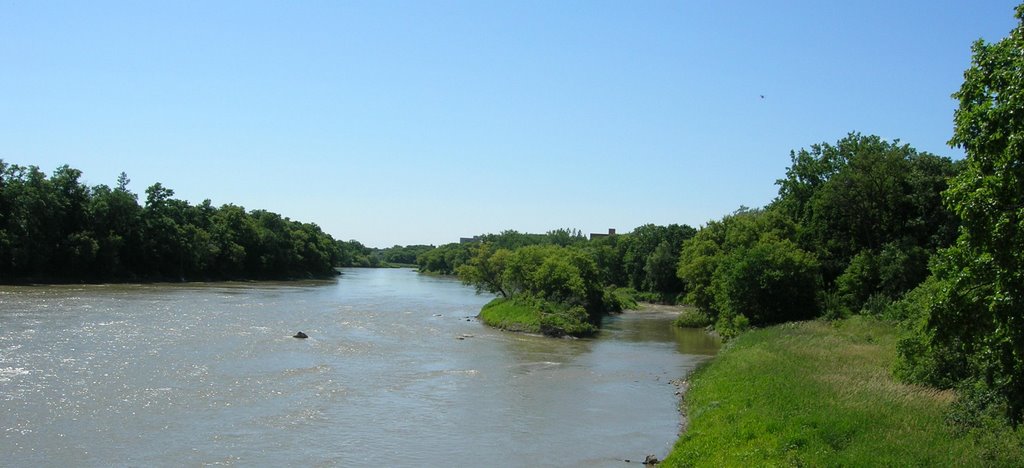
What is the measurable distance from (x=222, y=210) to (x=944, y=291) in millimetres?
132907

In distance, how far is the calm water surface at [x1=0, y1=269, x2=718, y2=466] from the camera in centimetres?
2048

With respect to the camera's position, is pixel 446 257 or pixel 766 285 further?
pixel 446 257

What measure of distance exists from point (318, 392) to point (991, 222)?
77.5ft

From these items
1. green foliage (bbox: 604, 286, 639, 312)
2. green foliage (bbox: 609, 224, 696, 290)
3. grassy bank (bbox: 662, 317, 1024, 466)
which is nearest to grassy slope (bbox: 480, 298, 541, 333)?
green foliage (bbox: 604, 286, 639, 312)

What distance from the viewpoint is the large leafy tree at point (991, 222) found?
36.8ft

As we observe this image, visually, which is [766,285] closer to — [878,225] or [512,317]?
[878,225]

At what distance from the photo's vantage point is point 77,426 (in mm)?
21938

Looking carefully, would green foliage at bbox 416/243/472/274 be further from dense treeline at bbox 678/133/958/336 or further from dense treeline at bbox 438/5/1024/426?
dense treeline at bbox 678/133/958/336

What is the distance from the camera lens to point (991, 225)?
11578 mm

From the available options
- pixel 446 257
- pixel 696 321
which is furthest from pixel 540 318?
pixel 446 257

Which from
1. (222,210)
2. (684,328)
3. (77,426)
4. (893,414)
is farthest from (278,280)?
(893,414)

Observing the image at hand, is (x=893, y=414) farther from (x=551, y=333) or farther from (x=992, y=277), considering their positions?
(x=551, y=333)

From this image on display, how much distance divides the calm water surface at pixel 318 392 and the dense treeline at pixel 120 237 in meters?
32.3

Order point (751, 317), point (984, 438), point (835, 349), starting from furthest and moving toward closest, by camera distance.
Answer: point (751, 317) < point (835, 349) < point (984, 438)
